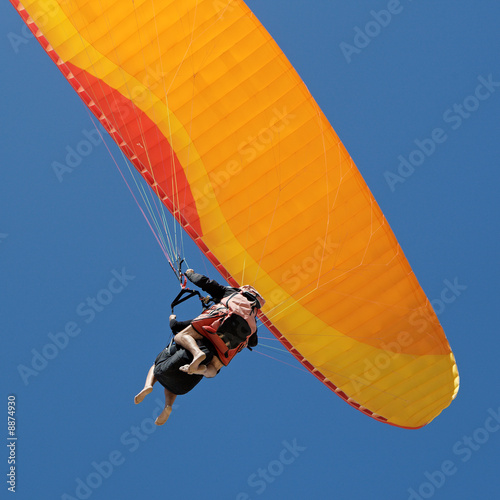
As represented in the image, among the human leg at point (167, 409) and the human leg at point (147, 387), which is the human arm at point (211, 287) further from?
the human leg at point (167, 409)

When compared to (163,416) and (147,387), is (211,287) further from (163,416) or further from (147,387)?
(163,416)

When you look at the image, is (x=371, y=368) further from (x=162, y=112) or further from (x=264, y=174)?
(x=162, y=112)

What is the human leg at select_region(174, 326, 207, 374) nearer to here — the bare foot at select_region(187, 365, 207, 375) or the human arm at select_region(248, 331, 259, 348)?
the bare foot at select_region(187, 365, 207, 375)

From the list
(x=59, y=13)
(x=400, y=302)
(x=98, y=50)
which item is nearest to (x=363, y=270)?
(x=400, y=302)

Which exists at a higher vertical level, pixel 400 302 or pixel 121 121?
pixel 121 121

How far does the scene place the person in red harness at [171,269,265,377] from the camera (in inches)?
390

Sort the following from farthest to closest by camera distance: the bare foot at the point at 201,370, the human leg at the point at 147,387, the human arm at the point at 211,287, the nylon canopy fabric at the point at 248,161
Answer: the nylon canopy fabric at the point at 248,161 → the human arm at the point at 211,287 → the human leg at the point at 147,387 → the bare foot at the point at 201,370

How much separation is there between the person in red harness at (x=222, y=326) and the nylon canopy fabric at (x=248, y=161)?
3.69 feet

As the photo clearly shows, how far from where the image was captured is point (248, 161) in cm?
1102

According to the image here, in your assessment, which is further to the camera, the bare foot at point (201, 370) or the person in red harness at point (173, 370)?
the person in red harness at point (173, 370)

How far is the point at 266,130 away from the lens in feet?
35.8

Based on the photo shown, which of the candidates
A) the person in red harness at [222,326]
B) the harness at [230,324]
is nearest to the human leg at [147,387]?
the person in red harness at [222,326]

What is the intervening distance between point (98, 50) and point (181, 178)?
80.8 inches

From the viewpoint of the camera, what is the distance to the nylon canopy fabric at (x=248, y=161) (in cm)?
1085
